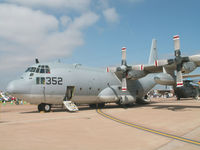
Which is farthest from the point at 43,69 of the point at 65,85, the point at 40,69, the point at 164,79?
the point at 164,79

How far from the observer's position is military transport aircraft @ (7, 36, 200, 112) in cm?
1734

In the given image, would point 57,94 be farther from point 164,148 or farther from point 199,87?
point 199,87

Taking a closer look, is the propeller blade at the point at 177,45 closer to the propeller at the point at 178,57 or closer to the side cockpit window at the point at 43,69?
the propeller at the point at 178,57

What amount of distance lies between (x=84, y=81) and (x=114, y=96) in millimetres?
4278

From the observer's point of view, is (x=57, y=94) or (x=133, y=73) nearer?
(x=57, y=94)

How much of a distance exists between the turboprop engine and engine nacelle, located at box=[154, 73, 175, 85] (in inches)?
195

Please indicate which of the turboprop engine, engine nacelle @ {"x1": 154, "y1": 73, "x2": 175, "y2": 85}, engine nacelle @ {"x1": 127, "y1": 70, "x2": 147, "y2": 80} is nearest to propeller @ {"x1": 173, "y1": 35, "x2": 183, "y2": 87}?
engine nacelle @ {"x1": 154, "y1": 73, "x2": 175, "y2": 85}

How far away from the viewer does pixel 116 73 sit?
77.9ft

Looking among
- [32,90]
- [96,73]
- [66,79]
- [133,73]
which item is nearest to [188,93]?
[133,73]

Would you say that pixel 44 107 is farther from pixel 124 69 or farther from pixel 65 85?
pixel 124 69

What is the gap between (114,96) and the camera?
22.2m

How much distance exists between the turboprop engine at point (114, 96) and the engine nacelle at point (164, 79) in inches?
195

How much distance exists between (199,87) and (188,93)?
465cm

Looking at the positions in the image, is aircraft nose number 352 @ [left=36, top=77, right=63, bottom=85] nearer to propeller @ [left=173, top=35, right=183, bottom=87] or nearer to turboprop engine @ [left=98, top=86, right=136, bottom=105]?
turboprop engine @ [left=98, top=86, right=136, bottom=105]
